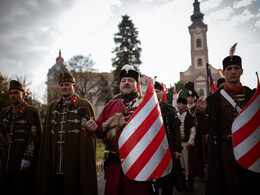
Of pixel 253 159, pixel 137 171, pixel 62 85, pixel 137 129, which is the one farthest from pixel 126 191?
pixel 62 85

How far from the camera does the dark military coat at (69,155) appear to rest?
128 inches

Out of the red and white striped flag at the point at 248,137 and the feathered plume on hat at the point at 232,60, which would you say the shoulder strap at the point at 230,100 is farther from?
the feathered plume on hat at the point at 232,60

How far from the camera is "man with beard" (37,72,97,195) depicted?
10.7ft

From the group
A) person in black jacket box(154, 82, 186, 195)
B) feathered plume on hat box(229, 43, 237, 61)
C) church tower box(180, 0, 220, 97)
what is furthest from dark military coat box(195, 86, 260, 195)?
church tower box(180, 0, 220, 97)

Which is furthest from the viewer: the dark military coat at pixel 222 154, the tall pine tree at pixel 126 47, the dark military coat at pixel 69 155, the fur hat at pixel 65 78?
the tall pine tree at pixel 126 47

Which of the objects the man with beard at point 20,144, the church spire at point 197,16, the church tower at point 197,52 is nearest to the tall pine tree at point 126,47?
the man with beard at point 20,144

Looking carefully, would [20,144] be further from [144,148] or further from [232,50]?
[232,50]

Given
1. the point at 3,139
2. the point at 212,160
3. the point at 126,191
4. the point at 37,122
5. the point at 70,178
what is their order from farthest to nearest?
the point at 37,122
the point at 3,139
the point at 70,178
the point at 212,160
the point at 126,191

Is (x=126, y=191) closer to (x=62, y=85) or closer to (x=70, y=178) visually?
(x=70, y=178)

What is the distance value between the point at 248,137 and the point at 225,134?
39 cm

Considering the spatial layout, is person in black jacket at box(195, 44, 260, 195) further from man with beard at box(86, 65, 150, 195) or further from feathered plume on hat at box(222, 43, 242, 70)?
man with beard at box(86, 65, 150, 195)

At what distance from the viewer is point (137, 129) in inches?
79.5

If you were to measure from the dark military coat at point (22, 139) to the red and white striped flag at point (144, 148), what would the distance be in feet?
8.66

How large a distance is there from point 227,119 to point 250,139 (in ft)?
1.54
